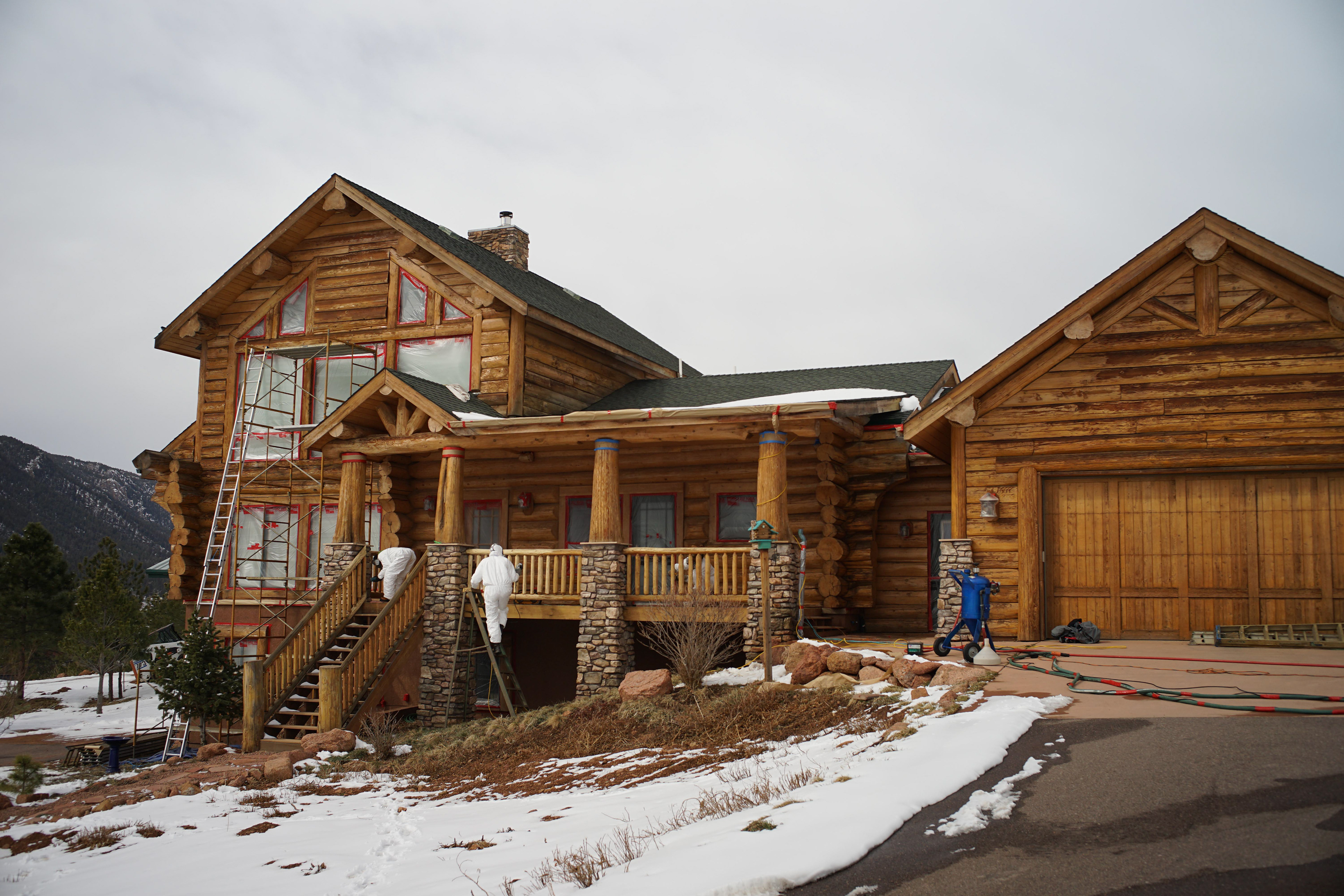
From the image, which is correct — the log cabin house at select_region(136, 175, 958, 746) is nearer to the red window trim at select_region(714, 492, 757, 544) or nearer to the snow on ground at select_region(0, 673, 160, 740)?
the red window trim at select_region(714, 492, 757, 544)

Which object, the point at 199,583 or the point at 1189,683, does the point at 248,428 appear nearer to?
the point at 199,583

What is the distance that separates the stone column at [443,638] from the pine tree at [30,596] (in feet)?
62.6

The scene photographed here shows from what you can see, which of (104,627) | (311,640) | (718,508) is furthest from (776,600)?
(104,627)

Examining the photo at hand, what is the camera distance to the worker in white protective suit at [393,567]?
54.6 ft

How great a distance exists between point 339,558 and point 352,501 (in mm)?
1010

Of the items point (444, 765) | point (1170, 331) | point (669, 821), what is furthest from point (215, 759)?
point (1170, 331)

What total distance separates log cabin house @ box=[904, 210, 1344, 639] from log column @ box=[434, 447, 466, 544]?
7.60m

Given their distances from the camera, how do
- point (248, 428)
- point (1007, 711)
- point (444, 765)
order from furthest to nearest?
point (248, 428) < point (444, 765) < point (1007, 711)

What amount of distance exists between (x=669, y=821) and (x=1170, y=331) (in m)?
9.93

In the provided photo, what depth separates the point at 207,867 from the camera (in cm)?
862

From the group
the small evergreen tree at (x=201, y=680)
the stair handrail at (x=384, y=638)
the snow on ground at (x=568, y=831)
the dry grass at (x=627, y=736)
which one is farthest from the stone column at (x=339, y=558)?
the snow on ground at (x=568, y=831)

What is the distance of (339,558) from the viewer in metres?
17.3

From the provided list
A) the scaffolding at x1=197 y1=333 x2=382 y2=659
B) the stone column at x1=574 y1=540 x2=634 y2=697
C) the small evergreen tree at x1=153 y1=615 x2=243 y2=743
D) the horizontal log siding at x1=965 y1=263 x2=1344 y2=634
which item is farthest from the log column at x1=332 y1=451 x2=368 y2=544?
the horizontal log siding at x1=965 y1=263 x2=1344 y2=634

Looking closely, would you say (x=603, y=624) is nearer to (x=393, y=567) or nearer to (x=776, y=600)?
(x=776, y=600)
